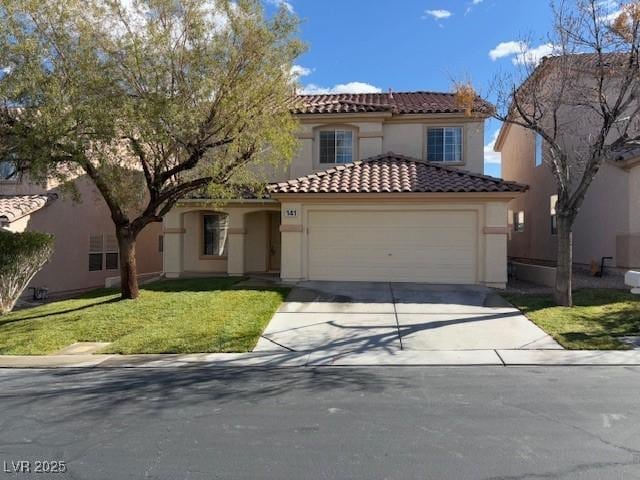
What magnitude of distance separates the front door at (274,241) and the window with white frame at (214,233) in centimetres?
170

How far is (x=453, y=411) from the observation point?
5.18 metres

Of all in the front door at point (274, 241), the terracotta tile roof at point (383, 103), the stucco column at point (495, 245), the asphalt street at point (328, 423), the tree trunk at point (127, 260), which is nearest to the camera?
the asphalt street at point (328, 423)

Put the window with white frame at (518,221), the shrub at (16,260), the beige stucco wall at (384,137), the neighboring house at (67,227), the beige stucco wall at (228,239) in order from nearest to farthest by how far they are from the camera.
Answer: the shrub at (16,260) < the neighboring house at (67,227) < the beige stucco wall at (228,239) < the beige stucco wall at (384,137) < the window with white frame at (518,221)

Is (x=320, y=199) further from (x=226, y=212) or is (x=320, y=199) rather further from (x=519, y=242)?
(x=519, y=242)

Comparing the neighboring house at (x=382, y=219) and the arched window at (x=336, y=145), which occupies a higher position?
the arched window at (x=336, y=145)

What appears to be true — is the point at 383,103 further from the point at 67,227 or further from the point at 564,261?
the point at 67,227

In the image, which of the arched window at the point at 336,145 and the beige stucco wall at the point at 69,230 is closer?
the beige stucco wall at the point at 69,230

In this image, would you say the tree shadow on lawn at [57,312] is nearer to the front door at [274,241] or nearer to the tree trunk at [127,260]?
the tree trunk at [127,260]

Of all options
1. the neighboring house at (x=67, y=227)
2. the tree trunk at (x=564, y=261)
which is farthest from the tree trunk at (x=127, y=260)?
the tree trunk at (x=564, y=261)

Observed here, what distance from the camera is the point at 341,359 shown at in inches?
298

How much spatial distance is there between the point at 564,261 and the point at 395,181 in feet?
18.1

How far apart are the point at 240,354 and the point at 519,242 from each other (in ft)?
59.5

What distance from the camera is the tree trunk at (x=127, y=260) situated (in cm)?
1189

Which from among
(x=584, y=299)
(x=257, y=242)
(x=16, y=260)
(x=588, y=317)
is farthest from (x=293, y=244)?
(x=588, y=317)
